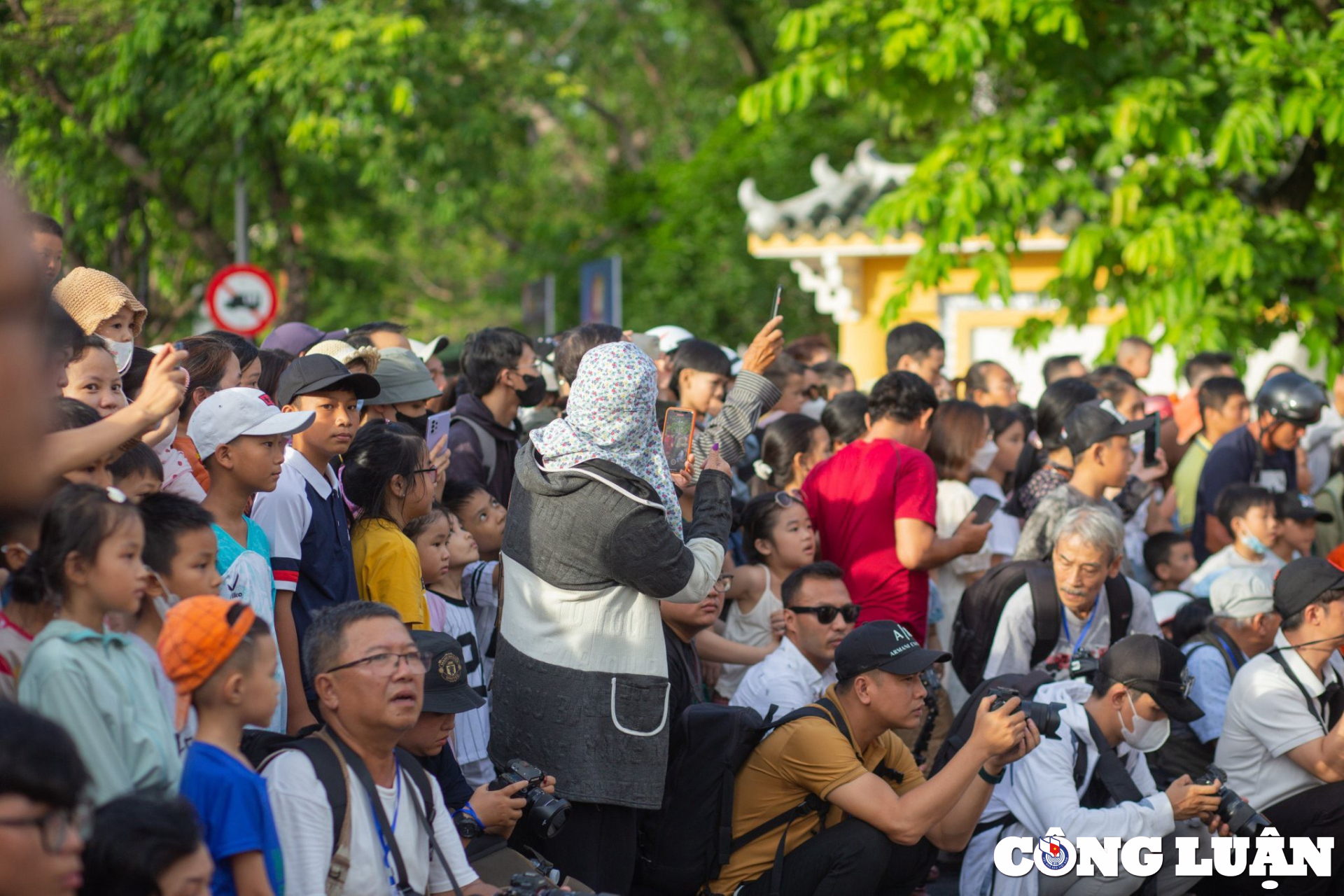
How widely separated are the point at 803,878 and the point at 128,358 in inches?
113

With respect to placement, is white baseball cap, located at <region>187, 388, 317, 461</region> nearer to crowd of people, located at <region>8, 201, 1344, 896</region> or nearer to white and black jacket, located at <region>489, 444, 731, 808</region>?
crowd of people, located at <region>8, 201, 1344, 896</region>

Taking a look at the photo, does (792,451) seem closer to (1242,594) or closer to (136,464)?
(1242,594)

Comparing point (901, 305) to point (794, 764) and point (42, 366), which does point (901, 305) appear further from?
point (42, 366)

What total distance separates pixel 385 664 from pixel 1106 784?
9.46 feet

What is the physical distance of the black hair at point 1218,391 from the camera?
27.7ft

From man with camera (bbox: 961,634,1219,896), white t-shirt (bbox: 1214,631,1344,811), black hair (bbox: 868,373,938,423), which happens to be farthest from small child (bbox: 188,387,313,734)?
white t-shirt (bbox: 1214,631,1344,811)

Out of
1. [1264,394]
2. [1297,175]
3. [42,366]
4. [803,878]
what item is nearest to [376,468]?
[803,878]

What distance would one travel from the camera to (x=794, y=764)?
4.44m

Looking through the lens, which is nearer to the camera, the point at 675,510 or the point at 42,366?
the point at 42,366

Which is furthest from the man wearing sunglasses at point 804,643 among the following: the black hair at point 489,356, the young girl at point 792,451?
the black hair at point 489,356

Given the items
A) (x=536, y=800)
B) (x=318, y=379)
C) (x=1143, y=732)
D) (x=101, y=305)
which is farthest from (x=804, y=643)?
(x=101, y=305)

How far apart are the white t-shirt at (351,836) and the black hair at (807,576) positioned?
2.13 meters

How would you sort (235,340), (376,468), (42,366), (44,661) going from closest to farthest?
1. (42,366)
2. (44,661)
3. (376,468)
4. (235,340)

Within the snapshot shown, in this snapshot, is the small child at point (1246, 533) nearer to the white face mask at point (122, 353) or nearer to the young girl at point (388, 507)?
the young girl at point (388, 507)
